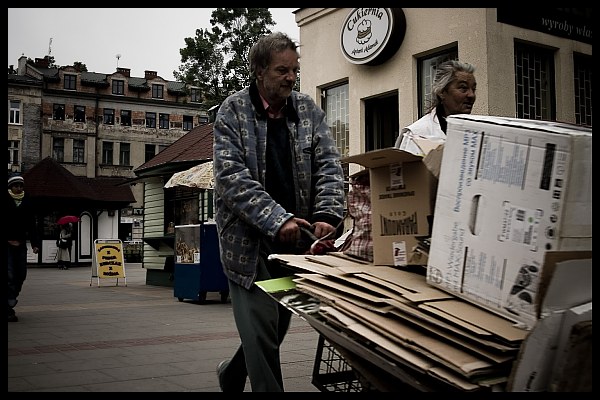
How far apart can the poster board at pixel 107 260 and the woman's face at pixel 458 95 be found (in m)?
12.3

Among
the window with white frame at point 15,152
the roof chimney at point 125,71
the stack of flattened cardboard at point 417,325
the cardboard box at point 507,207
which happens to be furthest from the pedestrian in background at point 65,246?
the cardboard box at point 507,207

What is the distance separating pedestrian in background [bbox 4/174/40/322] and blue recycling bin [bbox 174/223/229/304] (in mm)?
2633

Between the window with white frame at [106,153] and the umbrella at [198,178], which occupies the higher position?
the window with white frame at [106,153]

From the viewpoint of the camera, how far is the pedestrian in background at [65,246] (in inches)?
1106

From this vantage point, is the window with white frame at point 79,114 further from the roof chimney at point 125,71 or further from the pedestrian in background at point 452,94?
the pedestrian in background at point 452,94

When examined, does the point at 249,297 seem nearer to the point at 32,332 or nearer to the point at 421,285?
the point at 421,285

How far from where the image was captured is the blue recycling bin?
33.4 feet

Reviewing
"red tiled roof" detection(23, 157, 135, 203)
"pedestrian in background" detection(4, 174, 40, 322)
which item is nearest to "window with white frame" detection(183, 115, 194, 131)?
"red tiled roof" detection(23, 157, 135, 203)

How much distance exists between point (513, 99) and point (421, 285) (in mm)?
7728

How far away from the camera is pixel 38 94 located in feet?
161

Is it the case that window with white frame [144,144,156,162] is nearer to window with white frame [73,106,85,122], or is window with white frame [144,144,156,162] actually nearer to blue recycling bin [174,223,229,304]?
window with white frame [73,106,85,122]

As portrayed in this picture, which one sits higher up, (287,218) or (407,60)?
(407,60)

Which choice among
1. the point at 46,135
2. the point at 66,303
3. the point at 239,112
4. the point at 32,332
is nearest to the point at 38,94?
the point at 46,135
